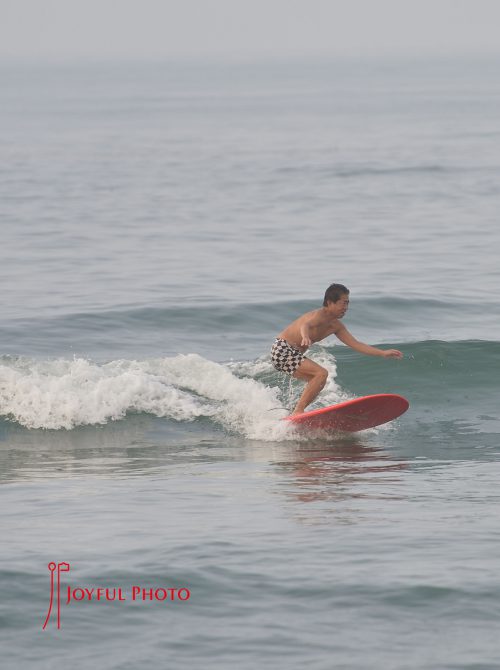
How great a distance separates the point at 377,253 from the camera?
98.2ft

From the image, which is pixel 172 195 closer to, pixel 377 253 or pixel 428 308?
pixel 377 253

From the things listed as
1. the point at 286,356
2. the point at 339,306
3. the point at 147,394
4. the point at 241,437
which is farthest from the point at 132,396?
the point at 339,306

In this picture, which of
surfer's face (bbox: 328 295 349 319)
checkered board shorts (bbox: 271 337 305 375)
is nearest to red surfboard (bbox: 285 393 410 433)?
checkered board shorts (bbox: 271 337 305 375)

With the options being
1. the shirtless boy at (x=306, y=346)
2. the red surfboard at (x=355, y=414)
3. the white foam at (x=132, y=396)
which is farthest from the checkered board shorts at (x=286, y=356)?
the white foam at (x=132, y=396)

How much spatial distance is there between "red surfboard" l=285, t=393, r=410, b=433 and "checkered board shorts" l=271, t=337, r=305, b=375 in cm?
58

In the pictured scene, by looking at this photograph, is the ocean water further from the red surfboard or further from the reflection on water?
the red surfboard

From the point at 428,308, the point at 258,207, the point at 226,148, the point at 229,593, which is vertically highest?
the point at 226,148

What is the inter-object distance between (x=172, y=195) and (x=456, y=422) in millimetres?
27777

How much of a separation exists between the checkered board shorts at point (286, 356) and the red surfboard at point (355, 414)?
0.58 metres

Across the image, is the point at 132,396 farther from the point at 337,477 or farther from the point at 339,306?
the point at 337,477

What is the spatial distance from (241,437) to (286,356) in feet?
4.08

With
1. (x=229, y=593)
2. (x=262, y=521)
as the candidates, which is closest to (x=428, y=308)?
(x=262, y=521)

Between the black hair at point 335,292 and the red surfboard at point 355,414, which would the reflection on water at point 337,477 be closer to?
the red surfboard at point 355,414

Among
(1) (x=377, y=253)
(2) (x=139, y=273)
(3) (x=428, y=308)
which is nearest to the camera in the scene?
(3) (x=428, y=308)
